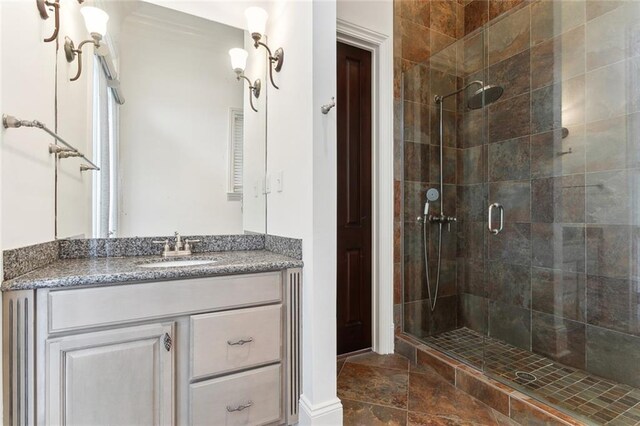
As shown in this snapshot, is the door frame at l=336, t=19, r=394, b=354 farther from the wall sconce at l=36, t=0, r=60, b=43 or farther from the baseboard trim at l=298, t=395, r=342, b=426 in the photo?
the wall sconce at l=36, t=0, r=60, b=43

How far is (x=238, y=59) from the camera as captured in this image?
191cm

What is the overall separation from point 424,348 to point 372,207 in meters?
1.03

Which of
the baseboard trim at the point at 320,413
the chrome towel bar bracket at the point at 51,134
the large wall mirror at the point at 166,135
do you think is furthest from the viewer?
the large wall mirror at the point at 166,135

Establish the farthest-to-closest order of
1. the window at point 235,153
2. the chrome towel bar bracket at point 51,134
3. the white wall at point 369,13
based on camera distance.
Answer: the white wall at point 369,13
the window at point 235,153
the chrome towel bar bracket at point 51,134

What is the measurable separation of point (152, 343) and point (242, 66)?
160cm

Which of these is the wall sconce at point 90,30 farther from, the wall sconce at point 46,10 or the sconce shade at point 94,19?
the wall sconce at point 46,10

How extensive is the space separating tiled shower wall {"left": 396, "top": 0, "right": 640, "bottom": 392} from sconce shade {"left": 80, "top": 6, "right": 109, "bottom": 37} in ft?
6.05

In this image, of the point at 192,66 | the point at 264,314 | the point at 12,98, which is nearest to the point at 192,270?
the point at 264,314

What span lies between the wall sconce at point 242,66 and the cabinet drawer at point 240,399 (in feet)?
4.93

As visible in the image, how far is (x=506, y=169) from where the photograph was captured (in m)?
2.31

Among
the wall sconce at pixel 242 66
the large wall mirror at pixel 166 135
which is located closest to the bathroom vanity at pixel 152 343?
the large wall mirror at pixel 166 135

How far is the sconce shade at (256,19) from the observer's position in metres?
1.72

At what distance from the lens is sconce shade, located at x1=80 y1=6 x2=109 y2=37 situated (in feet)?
4.90

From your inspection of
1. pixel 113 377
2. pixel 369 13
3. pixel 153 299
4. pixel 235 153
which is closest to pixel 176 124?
pixel 235 153
